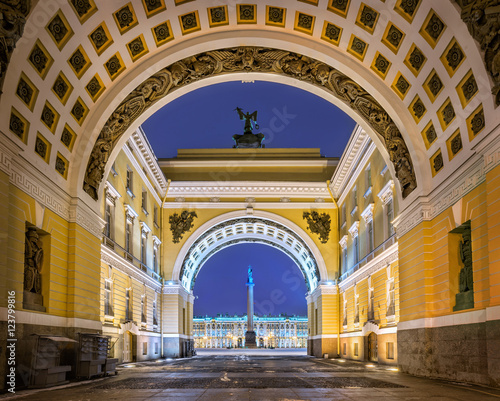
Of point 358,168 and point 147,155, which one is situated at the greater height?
point 147,155

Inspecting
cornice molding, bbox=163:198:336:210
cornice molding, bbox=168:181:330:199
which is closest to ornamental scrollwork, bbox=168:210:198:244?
cornice molding, bbox=163:198:336:210

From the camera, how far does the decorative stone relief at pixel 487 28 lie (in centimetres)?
1136

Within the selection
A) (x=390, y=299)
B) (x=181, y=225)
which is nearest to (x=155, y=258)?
(x=181, y=225)

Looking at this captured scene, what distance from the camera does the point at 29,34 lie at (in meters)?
12.6

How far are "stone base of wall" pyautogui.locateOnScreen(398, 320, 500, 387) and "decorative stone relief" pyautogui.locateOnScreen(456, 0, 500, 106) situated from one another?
518 centimetres

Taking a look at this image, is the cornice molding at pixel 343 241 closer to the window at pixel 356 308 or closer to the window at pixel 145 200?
the window at pixel 356 308

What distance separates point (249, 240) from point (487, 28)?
3841 centimetres

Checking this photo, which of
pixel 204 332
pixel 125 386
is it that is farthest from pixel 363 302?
pixel 204 332

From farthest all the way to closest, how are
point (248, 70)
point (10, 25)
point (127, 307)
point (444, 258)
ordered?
point (127, 307) < point (248, 70) < point (444, 258) < point (10, 25)

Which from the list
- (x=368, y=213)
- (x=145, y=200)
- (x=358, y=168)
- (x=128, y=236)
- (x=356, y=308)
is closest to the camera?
(x=368, y=213)

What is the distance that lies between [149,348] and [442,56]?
26.5m

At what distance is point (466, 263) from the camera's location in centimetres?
1491

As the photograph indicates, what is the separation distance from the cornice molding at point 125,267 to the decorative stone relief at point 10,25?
1284 cm

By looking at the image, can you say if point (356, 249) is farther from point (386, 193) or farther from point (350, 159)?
point (386, 193)
